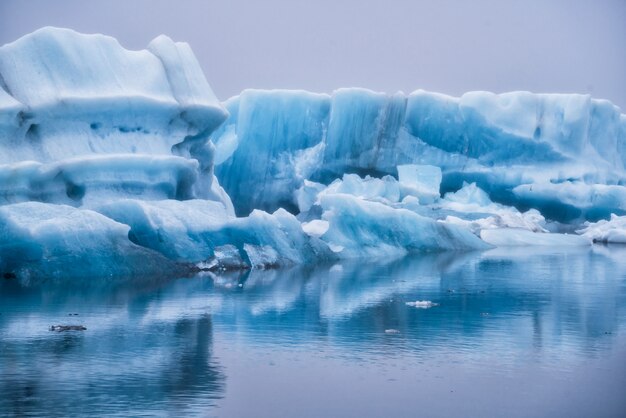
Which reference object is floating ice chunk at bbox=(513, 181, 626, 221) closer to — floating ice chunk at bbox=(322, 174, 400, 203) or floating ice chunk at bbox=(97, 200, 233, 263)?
floating ice chunk at bbox=(322, 174, 400, 203)

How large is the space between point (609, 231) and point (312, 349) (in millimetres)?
16998

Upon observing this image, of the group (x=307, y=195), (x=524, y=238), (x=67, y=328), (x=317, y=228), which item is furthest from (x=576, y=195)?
(x=67, y=328)

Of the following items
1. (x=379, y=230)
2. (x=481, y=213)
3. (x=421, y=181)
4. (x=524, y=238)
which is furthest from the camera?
(x=421, y=181)

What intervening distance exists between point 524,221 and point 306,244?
896 centimetres

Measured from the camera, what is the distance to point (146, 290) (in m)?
10.3

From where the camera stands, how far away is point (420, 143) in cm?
2281

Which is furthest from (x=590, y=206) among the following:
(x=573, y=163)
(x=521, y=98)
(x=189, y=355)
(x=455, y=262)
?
(x=189, y=355)

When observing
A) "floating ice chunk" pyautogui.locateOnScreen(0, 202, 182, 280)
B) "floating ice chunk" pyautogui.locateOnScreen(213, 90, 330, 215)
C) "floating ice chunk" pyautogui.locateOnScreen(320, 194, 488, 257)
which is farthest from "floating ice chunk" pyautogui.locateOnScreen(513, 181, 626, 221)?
"floating ice chunk" pyautogui.locateOnScreen(0, 202, 182, 280)

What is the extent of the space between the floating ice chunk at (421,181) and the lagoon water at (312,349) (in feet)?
34.7

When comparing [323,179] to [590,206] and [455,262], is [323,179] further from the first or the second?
[455,262]

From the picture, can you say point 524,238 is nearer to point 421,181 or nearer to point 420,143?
point 421,181

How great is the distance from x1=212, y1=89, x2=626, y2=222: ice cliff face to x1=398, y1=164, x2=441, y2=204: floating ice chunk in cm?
42

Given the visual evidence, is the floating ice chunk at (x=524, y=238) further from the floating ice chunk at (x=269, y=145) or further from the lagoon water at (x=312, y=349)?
A: the lagoon water at (x=312, y=349)

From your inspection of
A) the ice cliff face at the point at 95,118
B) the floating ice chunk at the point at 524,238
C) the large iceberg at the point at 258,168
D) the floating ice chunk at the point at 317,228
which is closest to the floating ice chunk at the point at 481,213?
the large iceberg at the point at 258,168
